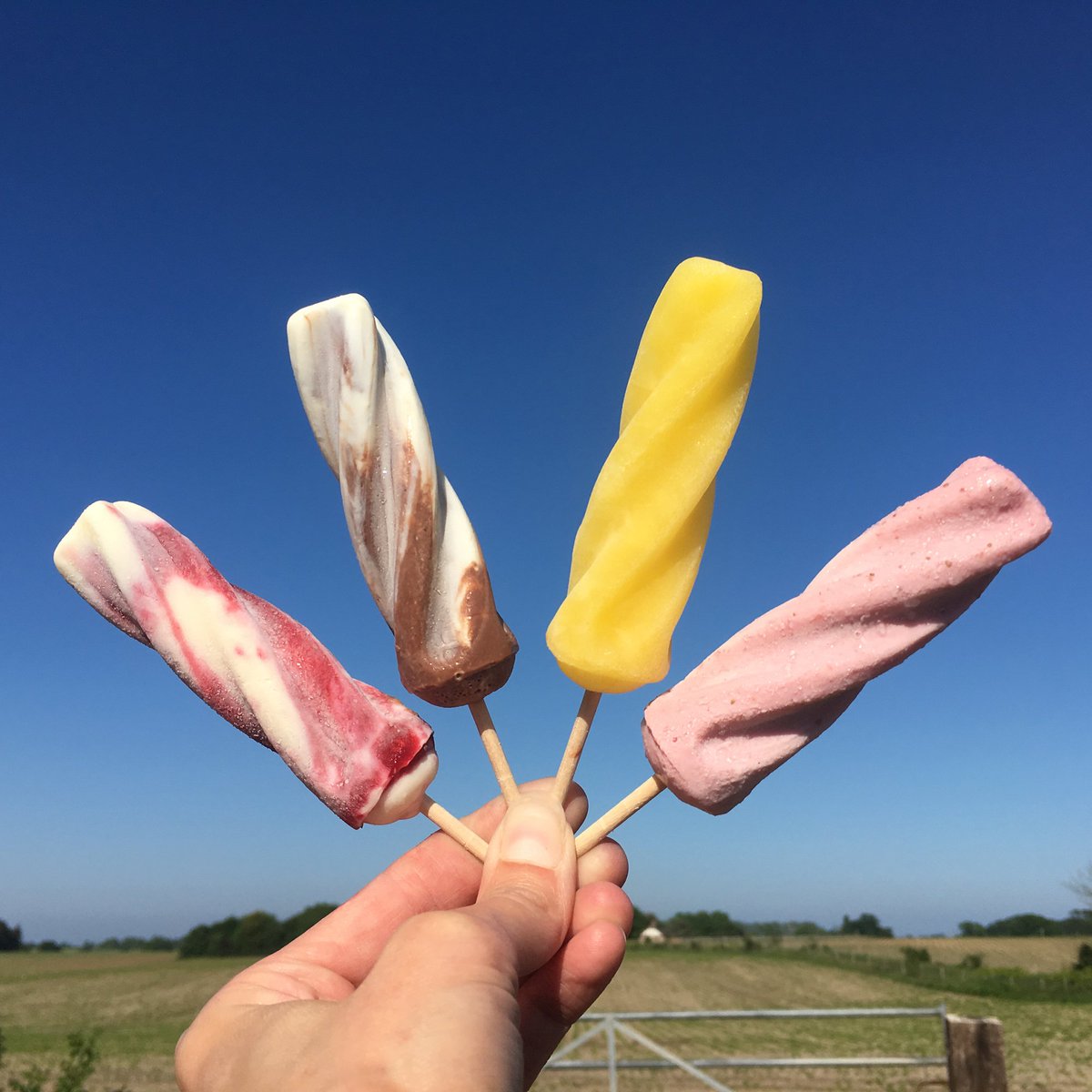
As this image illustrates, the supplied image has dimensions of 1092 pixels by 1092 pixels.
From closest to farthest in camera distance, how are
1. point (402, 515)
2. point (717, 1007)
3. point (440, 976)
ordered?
point (440, 976) < point (402, 515) < point (717, 1007)

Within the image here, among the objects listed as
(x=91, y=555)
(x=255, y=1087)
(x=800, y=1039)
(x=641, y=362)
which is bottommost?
(x=800, y=1039)

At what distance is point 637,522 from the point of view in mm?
1898

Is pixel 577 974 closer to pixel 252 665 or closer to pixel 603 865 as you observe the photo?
pixel 603 865

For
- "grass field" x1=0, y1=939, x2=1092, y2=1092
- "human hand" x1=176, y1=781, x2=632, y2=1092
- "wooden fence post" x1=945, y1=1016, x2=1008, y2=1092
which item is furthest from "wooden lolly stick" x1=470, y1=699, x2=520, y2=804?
"grass field" x1=0, y1=939, x2=1092, y2=1092

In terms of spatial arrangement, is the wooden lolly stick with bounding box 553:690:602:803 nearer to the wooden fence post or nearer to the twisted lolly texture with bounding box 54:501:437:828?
the twisted lolly texture with bounding box 54:501:437:828

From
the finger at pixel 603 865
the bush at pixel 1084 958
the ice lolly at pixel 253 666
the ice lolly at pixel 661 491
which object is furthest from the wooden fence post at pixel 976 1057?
the bush at pixel 1084 958

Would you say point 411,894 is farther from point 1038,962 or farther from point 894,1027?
point 1038,962

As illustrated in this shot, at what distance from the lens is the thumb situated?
5.17 feet

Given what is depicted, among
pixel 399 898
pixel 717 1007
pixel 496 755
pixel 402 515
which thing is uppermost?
pixel 402 515

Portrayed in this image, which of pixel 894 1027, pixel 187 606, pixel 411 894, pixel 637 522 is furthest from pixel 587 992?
pixel 894 1027

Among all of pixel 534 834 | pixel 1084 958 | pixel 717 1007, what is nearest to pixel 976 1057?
pixel 534 834

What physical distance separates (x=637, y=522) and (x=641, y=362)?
0.40 meters

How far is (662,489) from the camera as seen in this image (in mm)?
1910

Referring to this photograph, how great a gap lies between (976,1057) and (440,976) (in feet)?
19.1
